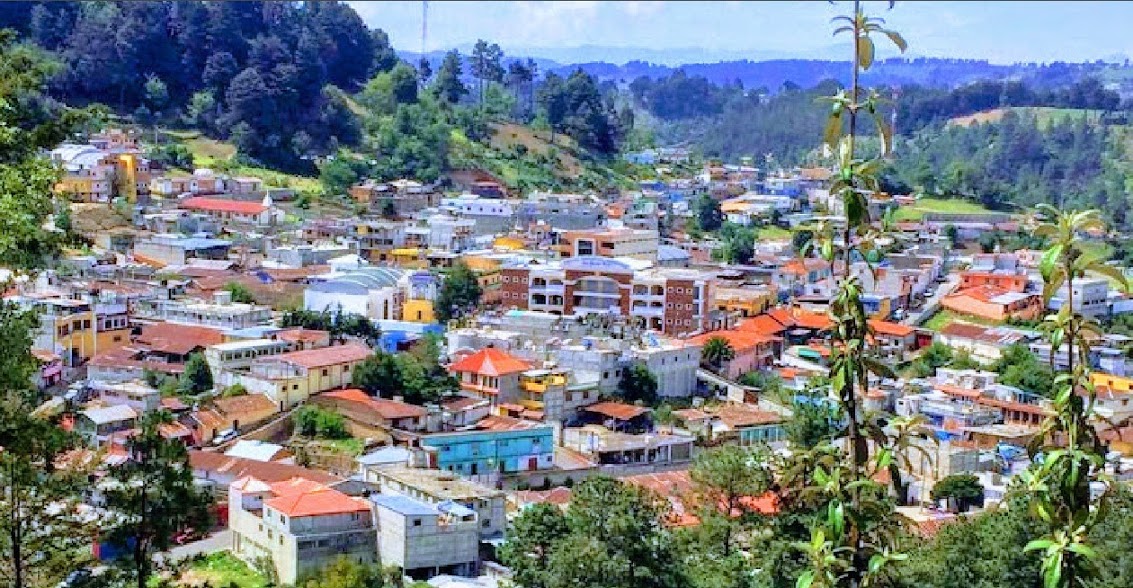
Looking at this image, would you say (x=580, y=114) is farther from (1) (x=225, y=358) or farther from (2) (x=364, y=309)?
(1) (x=225, y=358)

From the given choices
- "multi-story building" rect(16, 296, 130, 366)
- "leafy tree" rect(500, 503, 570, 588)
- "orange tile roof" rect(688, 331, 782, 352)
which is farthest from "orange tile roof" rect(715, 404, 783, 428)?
"multi-story building" rect(16, 296, 130, 366)

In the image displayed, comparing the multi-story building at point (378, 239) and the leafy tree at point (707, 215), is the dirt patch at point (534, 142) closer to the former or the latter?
the leafy tree at point (707, 215)

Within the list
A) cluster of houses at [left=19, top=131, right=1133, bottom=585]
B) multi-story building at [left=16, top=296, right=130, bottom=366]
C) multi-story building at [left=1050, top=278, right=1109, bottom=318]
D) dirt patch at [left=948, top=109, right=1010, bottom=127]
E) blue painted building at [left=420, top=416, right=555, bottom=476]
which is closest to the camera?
cluster of houses at [left=19, top=131, right=1133, bottom=585]

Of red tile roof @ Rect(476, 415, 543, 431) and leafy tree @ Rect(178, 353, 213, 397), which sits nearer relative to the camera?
red tile roof @ Rect(476, 415, 543, 431)

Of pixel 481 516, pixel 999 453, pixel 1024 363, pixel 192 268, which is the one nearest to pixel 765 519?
pixel 481 516

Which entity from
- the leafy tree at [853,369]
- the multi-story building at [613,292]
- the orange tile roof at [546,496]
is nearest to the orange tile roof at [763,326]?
the multi-story building at [613,292]

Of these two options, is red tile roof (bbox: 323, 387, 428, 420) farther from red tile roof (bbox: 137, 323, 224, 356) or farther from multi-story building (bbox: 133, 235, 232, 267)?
multi-story building (bbox: 133, 235, 232, 267)
